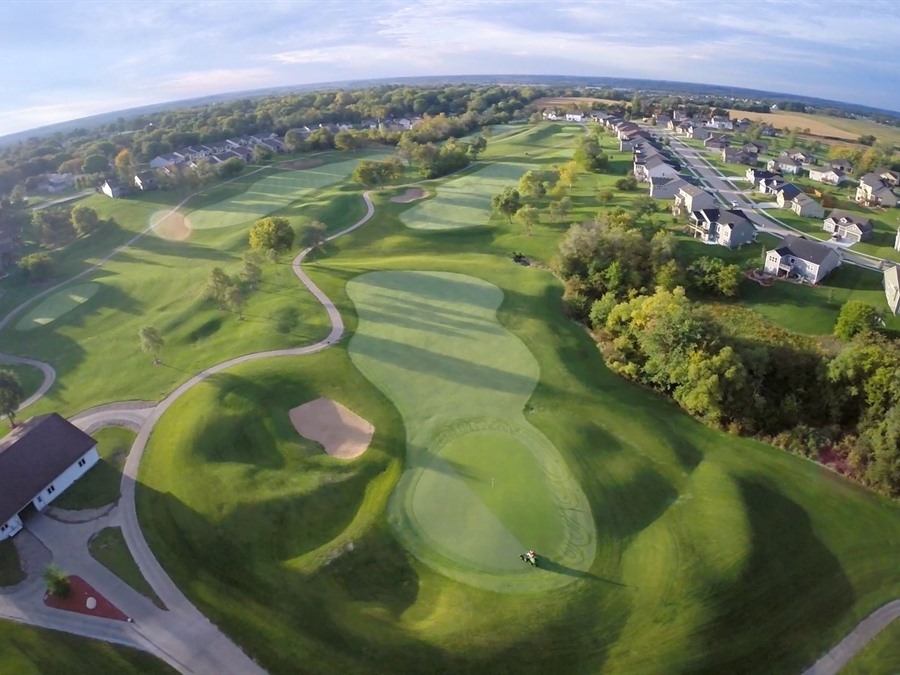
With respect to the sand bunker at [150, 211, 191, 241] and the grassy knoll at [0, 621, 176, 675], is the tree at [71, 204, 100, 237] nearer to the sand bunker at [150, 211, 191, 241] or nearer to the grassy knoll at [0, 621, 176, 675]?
the sand bunker at [150, 211, 191, 241]

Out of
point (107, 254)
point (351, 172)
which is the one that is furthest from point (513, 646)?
point (351, 172)

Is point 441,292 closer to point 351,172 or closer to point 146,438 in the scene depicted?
point 146,438

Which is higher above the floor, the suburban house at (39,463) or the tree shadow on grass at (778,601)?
the suburban house at (39,463)

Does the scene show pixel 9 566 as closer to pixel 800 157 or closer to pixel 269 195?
pixel 269 195

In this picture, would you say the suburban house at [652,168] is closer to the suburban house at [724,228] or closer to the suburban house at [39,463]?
the suburban house at [724,228]

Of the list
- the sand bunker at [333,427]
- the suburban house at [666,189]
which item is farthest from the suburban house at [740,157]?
the sand bunker at [333,427]

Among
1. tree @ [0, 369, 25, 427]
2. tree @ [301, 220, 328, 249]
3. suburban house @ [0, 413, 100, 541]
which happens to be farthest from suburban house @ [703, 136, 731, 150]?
tree @ [0, 369, 25, 427]
